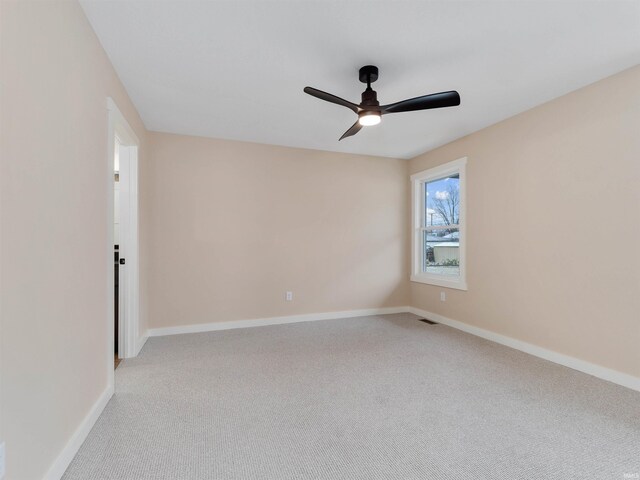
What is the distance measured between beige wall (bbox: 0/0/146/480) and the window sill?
378 cm

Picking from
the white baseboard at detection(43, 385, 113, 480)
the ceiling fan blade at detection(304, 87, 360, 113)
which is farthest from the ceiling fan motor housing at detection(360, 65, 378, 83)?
the white baseboard at detection(43, 385, 113, 480)

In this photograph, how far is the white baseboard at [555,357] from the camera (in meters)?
2.52

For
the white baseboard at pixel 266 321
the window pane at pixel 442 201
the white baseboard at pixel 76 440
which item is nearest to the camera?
the white baseboard at pixel 76 440

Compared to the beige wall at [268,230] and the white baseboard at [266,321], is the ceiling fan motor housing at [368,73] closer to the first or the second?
the beige wall at [268,230]

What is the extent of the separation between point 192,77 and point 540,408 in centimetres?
353

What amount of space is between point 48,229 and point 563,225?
375cm

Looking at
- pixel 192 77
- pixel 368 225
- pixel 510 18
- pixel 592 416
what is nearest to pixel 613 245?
pixel 592 416

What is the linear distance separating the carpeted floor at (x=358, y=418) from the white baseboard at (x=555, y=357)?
104 millimetres

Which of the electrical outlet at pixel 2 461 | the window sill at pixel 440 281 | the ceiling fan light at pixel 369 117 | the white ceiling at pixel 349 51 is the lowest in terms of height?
the electrical outlet at pixel 2 461

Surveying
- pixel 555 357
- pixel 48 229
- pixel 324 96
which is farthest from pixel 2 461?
pixel 555 357

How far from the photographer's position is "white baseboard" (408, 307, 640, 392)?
8.27 feet

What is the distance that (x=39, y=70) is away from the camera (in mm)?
1411

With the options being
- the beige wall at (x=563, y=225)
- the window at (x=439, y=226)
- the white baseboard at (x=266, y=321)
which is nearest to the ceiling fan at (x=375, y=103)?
the beige wall at (x=563, y=225)

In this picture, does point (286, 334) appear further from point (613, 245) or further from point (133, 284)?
point (613, 245)
